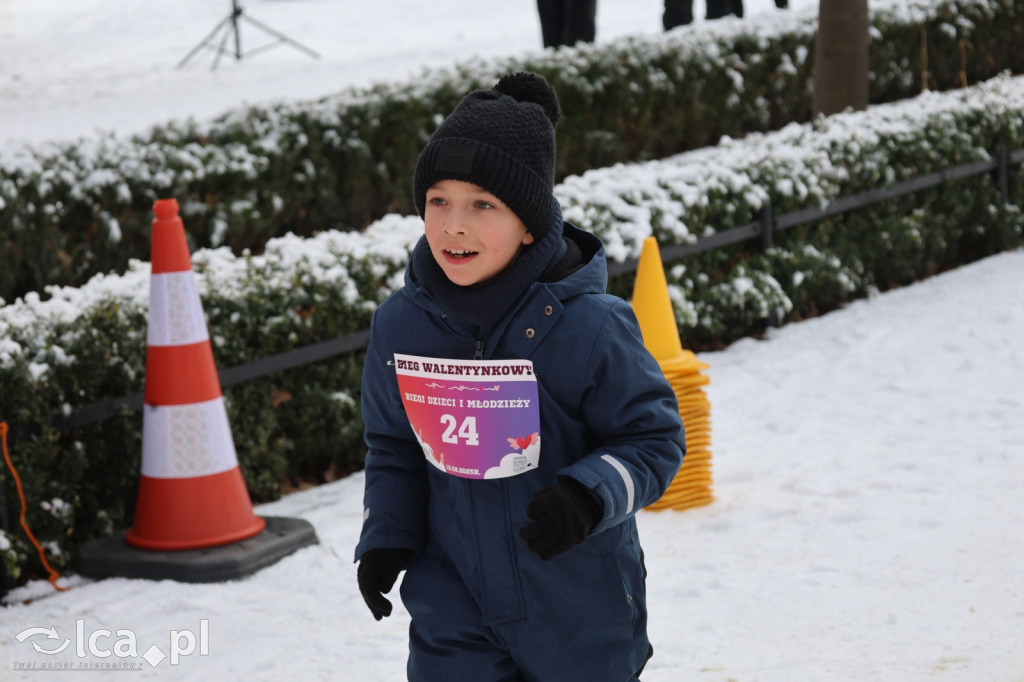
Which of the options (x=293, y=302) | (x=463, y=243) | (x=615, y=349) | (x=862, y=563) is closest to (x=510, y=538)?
(x=615, y=349)

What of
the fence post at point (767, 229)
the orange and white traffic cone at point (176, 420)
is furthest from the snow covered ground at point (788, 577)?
the fence post at point (767, 229)

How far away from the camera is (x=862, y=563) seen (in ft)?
14.2

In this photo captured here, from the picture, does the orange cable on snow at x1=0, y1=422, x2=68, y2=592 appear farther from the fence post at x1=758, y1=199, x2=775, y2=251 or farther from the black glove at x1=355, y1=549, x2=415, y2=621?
the fence post at x1=758, y1=199, x2=775, y2=251

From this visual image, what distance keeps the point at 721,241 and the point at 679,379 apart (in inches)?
95.1

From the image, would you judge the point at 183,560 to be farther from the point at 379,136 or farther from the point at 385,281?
the point at 379,136

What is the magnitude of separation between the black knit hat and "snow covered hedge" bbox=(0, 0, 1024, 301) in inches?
173

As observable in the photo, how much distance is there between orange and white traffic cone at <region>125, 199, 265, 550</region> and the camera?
4480 millimetres

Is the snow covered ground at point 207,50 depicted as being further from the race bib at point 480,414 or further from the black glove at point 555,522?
the black glove at point 555,522

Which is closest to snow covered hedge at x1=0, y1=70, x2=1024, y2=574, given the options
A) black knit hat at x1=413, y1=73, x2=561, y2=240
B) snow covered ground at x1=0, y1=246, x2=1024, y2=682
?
snow covered ground at x1=0, y1=246, x2=1024, y2=682

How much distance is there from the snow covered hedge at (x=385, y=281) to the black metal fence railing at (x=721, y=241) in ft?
0.17

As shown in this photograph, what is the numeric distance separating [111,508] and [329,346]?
43.6 inches

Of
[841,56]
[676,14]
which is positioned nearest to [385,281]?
[841,56]

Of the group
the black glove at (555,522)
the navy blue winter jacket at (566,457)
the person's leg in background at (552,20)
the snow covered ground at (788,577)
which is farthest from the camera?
the person's leg in background at (552,20)

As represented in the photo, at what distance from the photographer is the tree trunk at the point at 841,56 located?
29.8 feet
